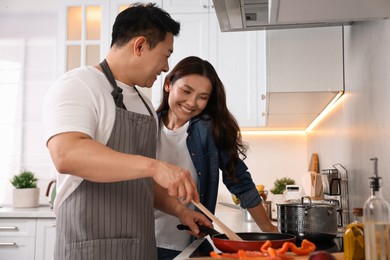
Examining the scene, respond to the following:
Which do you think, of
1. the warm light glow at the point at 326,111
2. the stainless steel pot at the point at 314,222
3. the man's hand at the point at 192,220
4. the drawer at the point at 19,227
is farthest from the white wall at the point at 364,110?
the drawer at the point at 19,227

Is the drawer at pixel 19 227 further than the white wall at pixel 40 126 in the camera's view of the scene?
No

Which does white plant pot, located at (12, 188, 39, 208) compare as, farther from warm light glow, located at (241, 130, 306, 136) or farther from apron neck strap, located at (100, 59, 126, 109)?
apron neck strap, located at (100, 59, 126, 109)

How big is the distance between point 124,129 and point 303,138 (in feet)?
8.85

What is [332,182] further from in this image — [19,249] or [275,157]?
[19,249]

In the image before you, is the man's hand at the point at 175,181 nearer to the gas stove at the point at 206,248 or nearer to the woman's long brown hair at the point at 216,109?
the gas stove at the point at 206,248

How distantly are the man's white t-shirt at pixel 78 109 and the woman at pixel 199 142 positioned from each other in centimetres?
42

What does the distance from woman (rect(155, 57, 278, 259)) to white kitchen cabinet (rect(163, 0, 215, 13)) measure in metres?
1.76

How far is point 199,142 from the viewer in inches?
78.5

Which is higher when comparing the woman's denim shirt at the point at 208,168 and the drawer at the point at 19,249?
the woman's denim shirt at the point at 208,168

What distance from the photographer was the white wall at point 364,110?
152 centimetres

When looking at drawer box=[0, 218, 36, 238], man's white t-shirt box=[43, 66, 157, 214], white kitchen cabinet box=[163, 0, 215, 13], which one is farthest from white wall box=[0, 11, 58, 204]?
man's white t-shirt box=[43, 66, 157, 214]

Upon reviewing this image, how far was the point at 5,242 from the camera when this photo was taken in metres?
3.38

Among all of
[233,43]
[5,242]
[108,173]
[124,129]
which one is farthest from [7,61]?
[108,173]

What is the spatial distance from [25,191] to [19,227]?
355 mm
